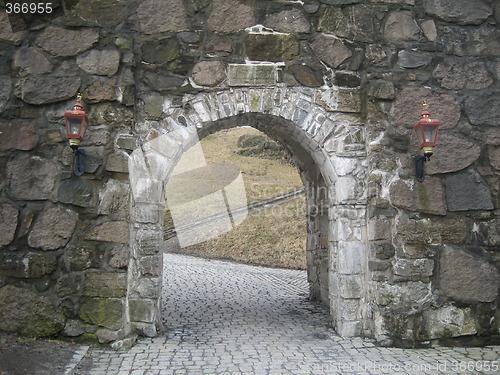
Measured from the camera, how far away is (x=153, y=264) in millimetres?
4270

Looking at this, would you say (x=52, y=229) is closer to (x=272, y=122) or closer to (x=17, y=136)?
(x=17, y=136)

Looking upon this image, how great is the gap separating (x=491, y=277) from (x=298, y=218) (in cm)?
830

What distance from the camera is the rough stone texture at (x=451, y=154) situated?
444 cm

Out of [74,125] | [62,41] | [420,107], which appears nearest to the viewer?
[74,125]

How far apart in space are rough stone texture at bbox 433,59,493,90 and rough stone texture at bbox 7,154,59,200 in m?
3.82

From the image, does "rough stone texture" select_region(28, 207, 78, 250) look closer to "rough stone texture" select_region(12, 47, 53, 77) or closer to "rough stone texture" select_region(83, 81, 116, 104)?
"rough stone texture" select_region(83, 81, 116, 104)

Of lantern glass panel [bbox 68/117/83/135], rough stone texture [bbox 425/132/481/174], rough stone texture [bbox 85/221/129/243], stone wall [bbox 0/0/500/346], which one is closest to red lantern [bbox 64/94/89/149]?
lantern glass panel [bbox 68/117/83/135]

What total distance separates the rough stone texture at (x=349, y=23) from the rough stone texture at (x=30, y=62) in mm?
2634

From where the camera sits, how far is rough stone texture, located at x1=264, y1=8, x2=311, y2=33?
4527mm

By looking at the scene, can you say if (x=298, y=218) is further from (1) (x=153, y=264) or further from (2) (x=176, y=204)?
(1) (x=153, y=264)

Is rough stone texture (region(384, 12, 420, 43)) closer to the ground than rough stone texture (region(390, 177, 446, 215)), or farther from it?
farther from it

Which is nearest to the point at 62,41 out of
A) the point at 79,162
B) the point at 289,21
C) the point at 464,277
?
the point at 79,162

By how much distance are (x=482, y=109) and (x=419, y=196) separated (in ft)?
3.69

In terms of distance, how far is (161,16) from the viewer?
437cm
